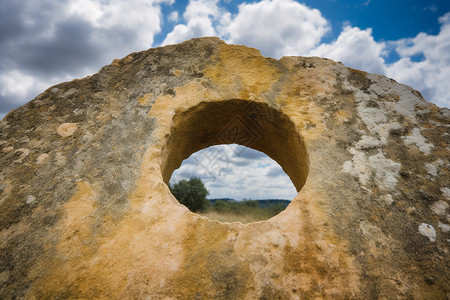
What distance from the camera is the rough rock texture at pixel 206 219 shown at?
140 cm

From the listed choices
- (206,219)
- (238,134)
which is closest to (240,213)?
(238,134)

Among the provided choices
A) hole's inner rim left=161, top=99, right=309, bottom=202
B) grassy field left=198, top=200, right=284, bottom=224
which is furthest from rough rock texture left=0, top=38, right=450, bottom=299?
grassy field left=198, top=200, right=284, bottom=224

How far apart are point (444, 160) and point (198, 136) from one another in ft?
7.43

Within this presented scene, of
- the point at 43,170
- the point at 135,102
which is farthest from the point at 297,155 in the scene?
the point at 43,170

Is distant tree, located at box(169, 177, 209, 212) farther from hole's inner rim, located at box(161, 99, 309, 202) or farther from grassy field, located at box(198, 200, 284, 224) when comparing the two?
hole's inner rim, located at box(161, 99, 309, 202)

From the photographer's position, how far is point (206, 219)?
163 centimetres

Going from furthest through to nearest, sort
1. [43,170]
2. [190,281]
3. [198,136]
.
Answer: [198,136] → [43,170] → [190,281]

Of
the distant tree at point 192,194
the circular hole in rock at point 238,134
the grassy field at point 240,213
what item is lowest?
the grassy field at point 240,213

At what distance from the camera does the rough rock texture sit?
4.58ft

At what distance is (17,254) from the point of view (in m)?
1.48

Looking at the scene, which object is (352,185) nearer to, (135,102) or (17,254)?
(135,102)

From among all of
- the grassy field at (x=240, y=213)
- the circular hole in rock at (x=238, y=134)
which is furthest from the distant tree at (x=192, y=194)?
the circular hole in rock at (x=238, y=134)

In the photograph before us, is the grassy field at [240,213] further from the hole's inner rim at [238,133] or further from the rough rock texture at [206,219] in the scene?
the rough rock texture at [206,219]

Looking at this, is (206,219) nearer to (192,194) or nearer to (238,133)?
(238,133)
